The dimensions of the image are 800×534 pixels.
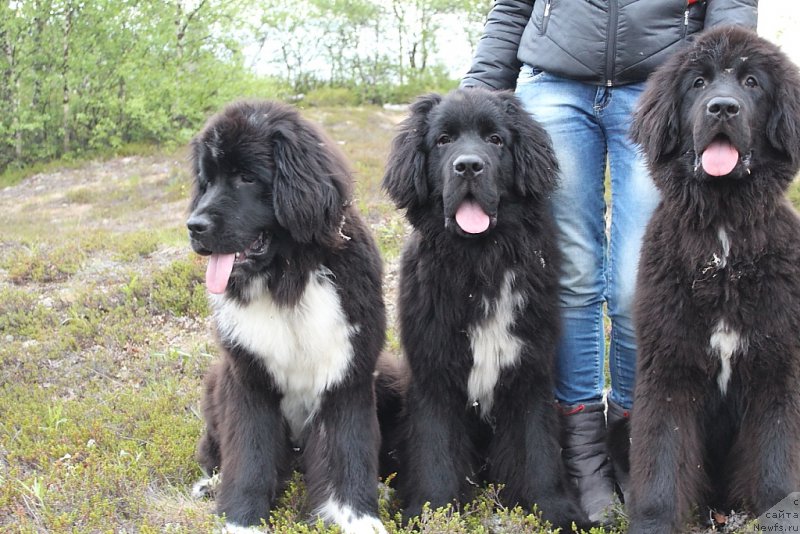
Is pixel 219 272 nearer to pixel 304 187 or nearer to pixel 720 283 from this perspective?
pixel 304 187

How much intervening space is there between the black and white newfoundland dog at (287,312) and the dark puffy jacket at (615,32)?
3.88 feet

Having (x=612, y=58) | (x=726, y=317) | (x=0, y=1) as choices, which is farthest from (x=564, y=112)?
(x=0, y=1)

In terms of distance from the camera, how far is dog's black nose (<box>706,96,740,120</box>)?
2.52m

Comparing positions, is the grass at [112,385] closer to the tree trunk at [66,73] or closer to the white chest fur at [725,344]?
the white chest fur at [725,344]

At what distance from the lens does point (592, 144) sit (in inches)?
138

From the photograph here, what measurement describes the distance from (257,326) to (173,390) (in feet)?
6.07

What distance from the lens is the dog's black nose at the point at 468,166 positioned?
299 cm

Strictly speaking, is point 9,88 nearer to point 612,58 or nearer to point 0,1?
point 0,1

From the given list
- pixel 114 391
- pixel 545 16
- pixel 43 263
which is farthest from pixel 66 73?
pixel 545 16

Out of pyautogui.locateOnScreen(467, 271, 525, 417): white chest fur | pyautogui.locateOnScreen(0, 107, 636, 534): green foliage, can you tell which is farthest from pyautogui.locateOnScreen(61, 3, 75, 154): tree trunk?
pyautogui.locateOnScreen(467, 271, 525, 417): white chest fur

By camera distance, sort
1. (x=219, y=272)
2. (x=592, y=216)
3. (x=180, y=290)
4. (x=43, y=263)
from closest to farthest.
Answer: (x=219, y=272)
(x=592, y=216)
(x=180, y=290)
(x=43, y=263)

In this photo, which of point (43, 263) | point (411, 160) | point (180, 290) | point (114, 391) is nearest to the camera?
point (411, 160)

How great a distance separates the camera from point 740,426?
285 cm

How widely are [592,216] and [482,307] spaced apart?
2.71ft
